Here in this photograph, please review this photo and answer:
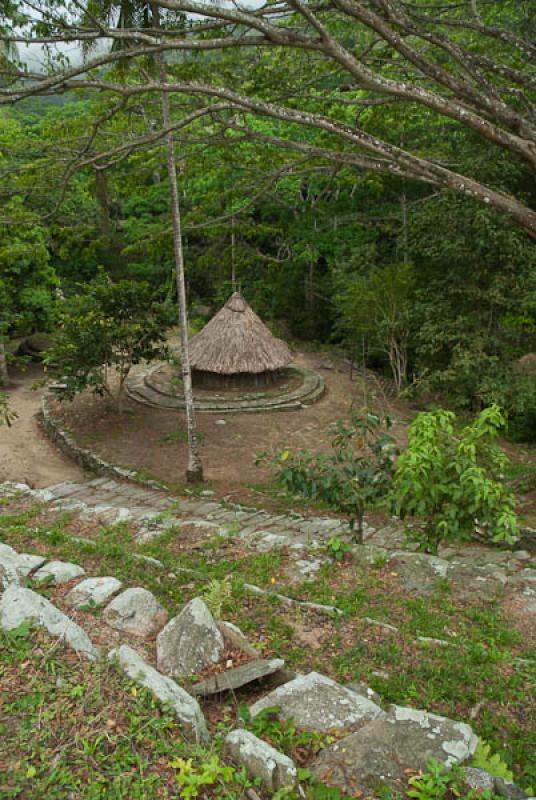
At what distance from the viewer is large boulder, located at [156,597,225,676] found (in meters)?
3.85

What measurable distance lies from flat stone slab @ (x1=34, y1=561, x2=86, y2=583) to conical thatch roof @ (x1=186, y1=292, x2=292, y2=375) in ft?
35.7

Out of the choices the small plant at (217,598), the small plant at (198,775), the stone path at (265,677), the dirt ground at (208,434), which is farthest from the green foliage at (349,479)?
the dirt ground at (208,434)

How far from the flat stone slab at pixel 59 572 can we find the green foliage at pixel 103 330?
833 centimetres

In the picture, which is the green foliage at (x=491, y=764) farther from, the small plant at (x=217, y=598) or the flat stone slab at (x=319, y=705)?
the small plant at (x=217, y=598)

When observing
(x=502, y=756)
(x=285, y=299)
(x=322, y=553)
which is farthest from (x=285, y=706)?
(x=285, y=299)

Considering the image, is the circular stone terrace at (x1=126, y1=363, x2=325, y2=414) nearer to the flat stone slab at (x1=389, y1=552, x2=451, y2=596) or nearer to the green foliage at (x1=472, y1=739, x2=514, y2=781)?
the flat stone slab at (x1=389, y1=552, x2=451, y2=596)

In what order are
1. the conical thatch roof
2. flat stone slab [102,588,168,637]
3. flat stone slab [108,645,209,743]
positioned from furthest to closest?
the conical thatch roof
flat stone slab [102,588,168,637]
flat stone slab [108,645,209,743]

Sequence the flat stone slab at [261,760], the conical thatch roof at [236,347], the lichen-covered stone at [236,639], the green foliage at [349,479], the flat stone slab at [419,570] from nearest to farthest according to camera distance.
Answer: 1. the flat stone slab at [261,760]
2. the lichen-covered stone at [236,639]
3. the flat stone slab at [419,570]
4. the green foliage at [349,479]
5. the conical thatch roof at [236,347]

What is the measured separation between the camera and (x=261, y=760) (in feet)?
9.61

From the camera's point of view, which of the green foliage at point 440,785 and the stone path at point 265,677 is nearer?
the green foliage at point 440,785

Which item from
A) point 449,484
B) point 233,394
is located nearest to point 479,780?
point 449,484

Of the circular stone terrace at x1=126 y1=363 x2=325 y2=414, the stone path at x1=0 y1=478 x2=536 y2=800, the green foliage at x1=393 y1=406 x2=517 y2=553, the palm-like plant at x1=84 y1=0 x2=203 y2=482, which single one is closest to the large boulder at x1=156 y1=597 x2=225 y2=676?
the stone path at x1=0 y1=478 x2=536 y2=800

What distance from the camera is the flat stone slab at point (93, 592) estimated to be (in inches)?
177

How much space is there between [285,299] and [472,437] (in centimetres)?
1725
